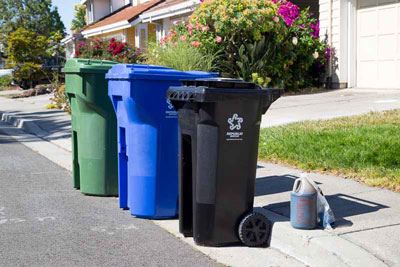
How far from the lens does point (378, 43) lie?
15.4 meters

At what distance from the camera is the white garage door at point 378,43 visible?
585 inches

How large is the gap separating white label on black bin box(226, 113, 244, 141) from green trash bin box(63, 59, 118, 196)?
2.47m

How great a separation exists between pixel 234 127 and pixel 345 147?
12.3 feet

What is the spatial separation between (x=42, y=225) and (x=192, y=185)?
6.14ft

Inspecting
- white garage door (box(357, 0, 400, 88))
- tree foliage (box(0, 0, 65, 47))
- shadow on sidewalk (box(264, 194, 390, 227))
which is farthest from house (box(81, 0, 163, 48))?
tree foliage (box(0, 0, 65, 47))

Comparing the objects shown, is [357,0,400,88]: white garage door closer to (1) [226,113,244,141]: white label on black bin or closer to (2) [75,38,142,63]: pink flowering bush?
(2) [75,38,142,63]: pink flowering bush

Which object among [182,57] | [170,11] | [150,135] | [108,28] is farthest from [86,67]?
[108,28]

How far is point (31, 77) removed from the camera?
3344 cm

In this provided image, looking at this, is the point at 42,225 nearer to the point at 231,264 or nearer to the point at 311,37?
the point at 231,264

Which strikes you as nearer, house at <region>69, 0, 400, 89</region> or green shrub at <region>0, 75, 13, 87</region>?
house at <region>69, 0, 400, 89</region>

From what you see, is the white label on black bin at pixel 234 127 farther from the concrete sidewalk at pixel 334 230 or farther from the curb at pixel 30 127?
the curb at pixel 30 127

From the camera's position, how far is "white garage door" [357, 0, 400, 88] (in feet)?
48.7

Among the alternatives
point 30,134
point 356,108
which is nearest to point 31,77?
point 30,134

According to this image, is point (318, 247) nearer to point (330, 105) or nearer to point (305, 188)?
point (305, 188)
